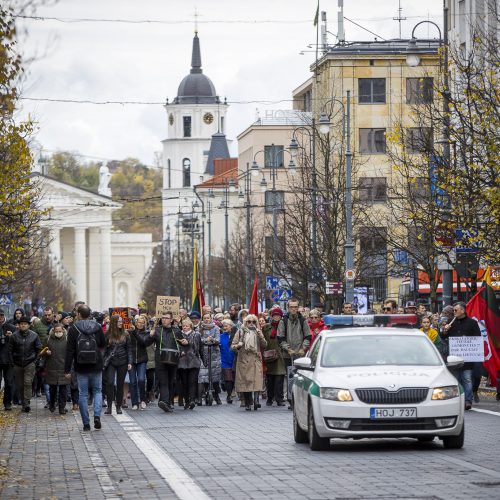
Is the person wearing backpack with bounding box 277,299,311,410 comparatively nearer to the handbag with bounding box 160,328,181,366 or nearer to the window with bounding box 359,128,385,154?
the handbag with bounding box 160,328,181,366

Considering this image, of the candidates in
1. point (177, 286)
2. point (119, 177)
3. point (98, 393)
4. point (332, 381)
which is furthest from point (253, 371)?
point (119, 177)

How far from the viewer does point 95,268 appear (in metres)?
163

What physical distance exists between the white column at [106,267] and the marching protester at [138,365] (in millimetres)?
129280

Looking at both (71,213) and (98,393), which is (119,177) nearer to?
(71,213)

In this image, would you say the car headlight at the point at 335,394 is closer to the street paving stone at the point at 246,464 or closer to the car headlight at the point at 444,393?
the street paving stone at the point at 246,464

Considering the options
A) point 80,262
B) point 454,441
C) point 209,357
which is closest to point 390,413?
point 454,441

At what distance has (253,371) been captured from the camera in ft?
90.8

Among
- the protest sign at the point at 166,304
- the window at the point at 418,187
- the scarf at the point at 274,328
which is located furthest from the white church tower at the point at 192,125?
the scarf at the point at 274,328

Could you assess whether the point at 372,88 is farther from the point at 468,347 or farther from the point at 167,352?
the point at 468,347

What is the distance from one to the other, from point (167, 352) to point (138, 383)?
1152 mm

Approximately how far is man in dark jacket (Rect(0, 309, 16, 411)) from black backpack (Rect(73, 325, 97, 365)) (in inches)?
290

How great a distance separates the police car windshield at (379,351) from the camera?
17.9m

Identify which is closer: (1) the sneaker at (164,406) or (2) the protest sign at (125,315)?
(1) the sneaker at (164,406)

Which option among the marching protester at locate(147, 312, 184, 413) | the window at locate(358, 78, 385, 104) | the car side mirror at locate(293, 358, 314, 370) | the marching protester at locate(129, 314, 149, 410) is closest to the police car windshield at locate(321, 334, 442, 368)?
the car side mirror at locate(293, 358, 314, 370)
